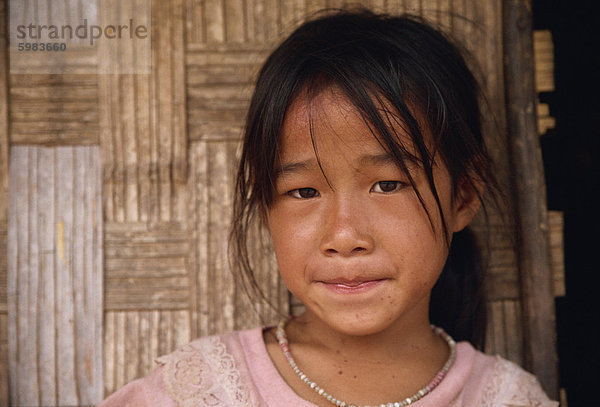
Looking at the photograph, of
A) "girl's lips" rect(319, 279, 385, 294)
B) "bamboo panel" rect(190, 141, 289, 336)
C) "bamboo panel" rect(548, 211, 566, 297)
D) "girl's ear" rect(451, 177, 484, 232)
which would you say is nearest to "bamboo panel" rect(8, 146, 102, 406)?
"bamboo panel" rect(190, 141, 289, 336)

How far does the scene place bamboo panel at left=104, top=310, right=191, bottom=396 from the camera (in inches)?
55.3

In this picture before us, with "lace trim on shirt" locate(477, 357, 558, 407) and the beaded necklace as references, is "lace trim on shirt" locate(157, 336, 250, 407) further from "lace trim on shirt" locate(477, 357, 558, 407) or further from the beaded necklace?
"lace trim on shirt" locate(477, 357, 558, 407)

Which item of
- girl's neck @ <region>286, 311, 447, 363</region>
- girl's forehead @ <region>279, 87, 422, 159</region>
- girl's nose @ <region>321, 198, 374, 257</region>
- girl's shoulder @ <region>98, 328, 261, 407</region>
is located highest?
girl's forehead @ <region>279, 87, 422, 159</region>

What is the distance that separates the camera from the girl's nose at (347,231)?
1035 millimetres

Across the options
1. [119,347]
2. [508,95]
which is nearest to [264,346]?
[119,347]

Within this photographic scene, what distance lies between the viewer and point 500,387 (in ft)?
4.07

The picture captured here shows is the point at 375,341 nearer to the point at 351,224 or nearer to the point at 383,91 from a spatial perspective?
the point at 351,224

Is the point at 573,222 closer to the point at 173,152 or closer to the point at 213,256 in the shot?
the point at 213,256

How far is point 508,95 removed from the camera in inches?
57.1

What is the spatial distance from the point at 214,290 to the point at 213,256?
0.08 m

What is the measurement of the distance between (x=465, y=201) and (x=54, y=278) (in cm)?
93

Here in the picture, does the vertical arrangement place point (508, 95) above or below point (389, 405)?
above

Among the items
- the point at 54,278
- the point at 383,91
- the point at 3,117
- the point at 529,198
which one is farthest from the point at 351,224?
the point at 3,117

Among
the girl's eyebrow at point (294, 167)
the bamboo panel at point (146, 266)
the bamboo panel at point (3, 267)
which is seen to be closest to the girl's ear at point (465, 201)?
the girl's eyebrow at point (294, 167)
